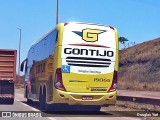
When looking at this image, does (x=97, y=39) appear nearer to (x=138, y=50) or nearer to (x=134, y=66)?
(x=134, y=66)

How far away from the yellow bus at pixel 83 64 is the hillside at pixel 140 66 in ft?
81.8

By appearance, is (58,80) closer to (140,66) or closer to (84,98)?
(84,98)

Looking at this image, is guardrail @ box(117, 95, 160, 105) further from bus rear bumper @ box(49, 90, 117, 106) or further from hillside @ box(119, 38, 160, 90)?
hillside @ box(119, 38, 160, 90)


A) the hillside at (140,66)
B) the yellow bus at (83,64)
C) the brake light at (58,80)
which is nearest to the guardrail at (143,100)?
the yellow bus at (83,64)

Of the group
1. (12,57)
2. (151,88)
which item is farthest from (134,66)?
(12,57)

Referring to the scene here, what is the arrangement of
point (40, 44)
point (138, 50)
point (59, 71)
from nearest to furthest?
point (59, 71)
point (40, 44)
point (138, 50)

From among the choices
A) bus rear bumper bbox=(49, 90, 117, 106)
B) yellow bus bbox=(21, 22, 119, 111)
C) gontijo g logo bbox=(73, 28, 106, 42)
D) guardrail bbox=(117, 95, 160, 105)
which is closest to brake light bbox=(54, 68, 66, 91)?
yellow bus bbox=(21, 22, 119, 111)

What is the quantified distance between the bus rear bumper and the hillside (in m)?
24.8

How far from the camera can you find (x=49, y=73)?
17953 mm

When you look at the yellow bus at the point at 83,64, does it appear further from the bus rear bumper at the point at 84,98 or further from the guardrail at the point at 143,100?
the guardrail at the point at 143,100

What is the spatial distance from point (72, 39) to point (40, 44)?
523cm

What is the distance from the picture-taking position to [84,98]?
55.3 ft

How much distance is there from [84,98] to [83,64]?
1.39 metres

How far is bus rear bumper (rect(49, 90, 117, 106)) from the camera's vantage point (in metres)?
16.6
